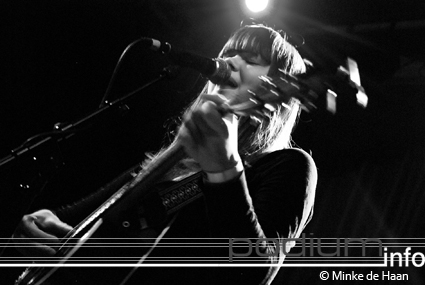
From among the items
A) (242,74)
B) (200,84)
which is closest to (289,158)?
(242,74)

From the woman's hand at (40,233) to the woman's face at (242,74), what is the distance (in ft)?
2.42

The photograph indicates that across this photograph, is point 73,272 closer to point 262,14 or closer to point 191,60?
point 191,60

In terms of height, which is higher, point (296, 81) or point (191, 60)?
point (191, 60)

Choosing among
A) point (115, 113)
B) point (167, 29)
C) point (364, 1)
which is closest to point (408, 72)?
point (364, 1)

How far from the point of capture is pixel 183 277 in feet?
3.96

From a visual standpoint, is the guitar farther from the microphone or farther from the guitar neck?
the microphone

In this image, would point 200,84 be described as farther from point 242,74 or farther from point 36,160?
point 36,160

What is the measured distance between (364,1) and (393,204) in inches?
72.7

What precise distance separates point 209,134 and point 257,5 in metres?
2.08

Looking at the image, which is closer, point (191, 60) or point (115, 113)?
point (191, 60)

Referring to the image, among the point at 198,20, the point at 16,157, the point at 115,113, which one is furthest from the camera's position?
the point at 198,20

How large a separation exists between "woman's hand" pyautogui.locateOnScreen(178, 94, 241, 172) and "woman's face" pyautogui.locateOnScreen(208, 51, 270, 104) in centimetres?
12

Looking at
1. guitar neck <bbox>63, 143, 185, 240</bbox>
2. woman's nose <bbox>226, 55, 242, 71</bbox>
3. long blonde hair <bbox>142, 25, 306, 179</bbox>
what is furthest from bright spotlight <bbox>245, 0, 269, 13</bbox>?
guitar neck <bbox>63, 143, 185, 240</bbox>

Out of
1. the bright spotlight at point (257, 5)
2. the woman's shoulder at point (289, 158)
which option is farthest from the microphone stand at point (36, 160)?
the bright spotlight at point (257, 5)
